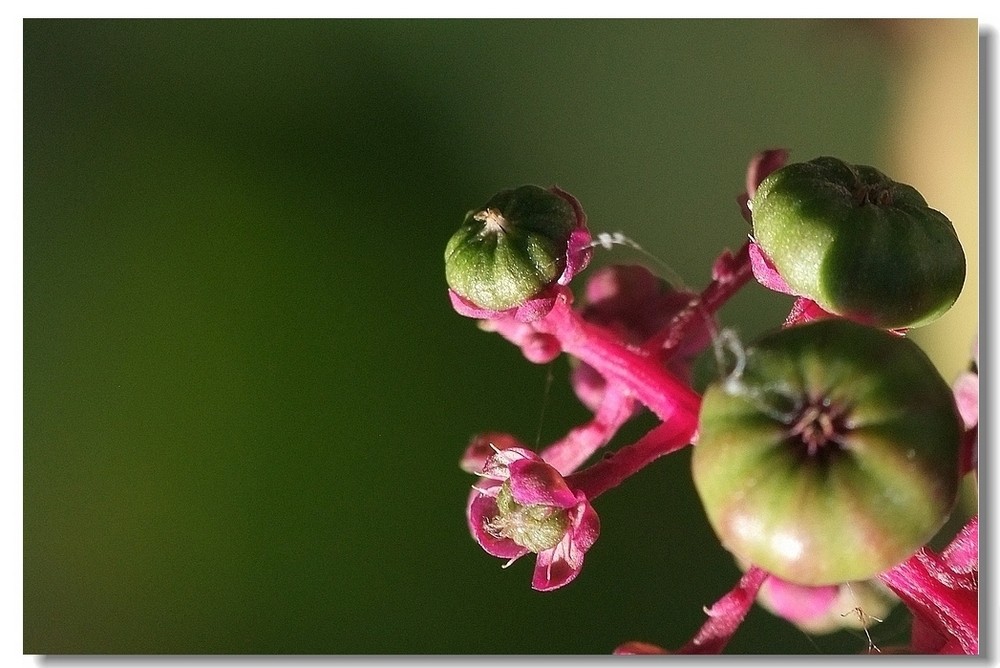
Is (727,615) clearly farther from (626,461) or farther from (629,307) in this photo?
(629,307)

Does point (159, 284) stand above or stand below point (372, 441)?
above

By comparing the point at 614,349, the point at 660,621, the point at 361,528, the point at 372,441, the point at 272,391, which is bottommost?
the point at 660,621

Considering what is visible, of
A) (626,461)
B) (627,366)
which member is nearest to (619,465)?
(626,461)

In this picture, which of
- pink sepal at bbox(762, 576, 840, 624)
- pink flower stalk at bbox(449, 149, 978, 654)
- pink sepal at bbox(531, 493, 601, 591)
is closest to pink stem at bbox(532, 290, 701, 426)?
pink flower stalk at bbox(449, 149, 978, 654)

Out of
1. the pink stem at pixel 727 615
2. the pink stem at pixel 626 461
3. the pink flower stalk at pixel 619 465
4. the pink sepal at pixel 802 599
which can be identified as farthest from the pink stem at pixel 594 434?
the pink sepal at pixel 802 599

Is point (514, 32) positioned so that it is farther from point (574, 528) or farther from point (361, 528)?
point (574, 528)

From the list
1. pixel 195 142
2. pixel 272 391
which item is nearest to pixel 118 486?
pixel 272 391

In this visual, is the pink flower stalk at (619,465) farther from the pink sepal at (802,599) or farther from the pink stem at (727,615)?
the pink sepal at (802,599)
